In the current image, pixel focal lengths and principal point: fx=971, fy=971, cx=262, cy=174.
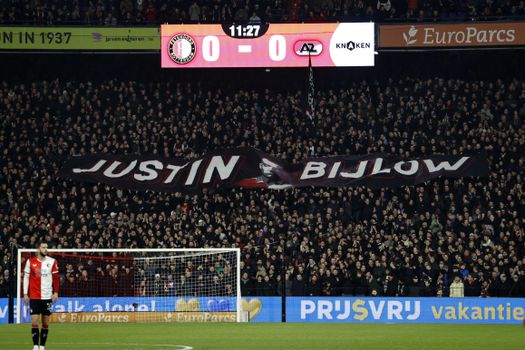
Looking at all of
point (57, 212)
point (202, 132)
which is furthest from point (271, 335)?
point (202, 132)

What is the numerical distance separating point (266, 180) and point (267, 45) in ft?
21.3

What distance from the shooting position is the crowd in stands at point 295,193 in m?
29.9

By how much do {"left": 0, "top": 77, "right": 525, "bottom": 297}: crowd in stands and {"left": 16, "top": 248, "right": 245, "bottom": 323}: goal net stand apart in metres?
0.30

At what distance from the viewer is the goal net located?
27688 mm

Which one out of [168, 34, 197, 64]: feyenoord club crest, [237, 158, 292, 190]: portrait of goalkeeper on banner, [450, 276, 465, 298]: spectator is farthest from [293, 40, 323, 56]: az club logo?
[450, 276, 465, 298]: spectator

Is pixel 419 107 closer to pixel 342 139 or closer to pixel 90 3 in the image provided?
pixel 342 139

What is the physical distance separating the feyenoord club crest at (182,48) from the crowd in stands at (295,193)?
204cm

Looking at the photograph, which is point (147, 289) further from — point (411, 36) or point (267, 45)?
point (411, 36)

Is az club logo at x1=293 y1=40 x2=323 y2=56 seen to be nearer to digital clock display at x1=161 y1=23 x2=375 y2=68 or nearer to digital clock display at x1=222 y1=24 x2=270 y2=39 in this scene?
digital clock display at x1=161 y1=23 x2=375 y2=68

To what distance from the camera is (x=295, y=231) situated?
3306 centimetres

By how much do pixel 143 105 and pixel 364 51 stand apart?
31.5 ft

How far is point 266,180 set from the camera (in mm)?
36219

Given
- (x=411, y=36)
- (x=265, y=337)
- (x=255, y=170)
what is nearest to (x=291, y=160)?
(x=255, y=170)

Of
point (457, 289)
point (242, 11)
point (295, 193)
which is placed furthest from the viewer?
point (242, 11)
